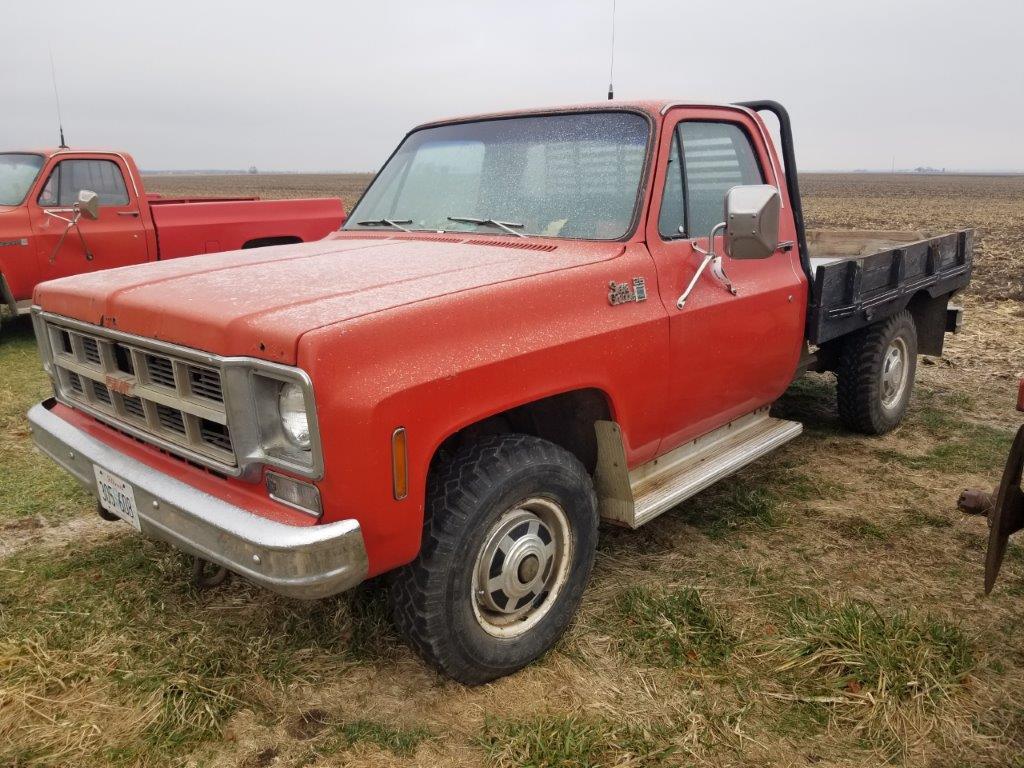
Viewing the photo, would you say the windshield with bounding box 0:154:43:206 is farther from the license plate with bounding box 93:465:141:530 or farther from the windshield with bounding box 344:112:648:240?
the license plate with bounding box 93:465:141:530

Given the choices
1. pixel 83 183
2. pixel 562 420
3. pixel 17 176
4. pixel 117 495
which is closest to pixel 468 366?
pixel 562 420

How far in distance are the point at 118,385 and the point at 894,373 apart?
Result: 477 cm

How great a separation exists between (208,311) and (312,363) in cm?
52

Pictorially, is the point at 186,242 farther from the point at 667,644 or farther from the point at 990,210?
the point at 990,210

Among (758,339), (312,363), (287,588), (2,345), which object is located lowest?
(2,345)

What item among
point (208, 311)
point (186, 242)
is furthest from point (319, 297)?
point (186, 242)

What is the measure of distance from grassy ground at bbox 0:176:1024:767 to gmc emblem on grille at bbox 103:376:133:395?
99 cm

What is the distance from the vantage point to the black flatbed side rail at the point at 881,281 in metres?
4.26

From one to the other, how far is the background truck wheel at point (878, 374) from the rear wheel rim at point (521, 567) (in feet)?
9.76

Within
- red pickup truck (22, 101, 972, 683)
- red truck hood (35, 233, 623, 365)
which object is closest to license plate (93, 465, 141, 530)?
red pickup truck (22, 101, 972, 683)

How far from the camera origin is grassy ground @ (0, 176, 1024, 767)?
2.56 metres

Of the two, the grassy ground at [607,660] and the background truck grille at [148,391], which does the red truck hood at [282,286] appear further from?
the grassy ground at [607,660]

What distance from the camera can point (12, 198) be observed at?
799 centimetres

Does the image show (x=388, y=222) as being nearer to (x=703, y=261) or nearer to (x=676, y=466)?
(x=703, y=261)
